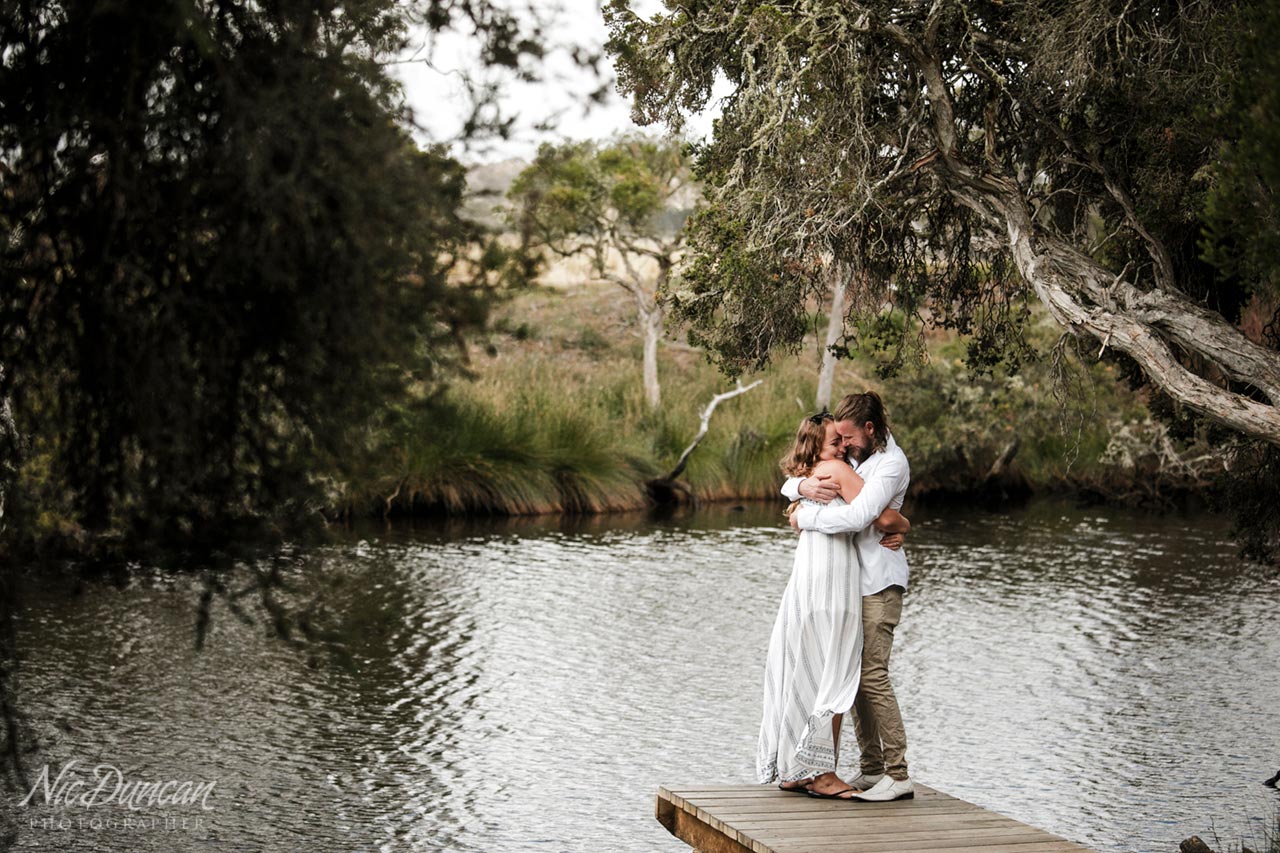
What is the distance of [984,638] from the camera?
13570mm

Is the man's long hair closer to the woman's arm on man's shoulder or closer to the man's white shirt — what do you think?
the man's white shirt

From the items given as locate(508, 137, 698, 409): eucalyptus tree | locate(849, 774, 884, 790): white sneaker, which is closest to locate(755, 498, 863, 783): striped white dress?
locate(849, 774, 884, 790): white sneaker

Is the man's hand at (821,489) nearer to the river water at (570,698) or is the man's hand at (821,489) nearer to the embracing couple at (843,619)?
the embracing couple at (843,619)

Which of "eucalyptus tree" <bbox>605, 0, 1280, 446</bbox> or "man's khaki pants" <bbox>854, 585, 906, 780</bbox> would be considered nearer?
"man's khaki pants" <bbox>854, 585, 906, 780</bbox>

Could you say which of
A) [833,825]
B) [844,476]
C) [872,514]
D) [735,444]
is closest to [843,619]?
[872,514]

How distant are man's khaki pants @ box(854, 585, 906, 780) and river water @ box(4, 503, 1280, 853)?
192 centimetres

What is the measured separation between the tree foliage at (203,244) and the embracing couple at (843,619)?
112 inches

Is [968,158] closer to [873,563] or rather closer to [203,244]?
[873,563]

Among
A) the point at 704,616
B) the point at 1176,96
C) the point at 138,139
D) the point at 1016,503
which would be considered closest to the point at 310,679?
the point at 704,616

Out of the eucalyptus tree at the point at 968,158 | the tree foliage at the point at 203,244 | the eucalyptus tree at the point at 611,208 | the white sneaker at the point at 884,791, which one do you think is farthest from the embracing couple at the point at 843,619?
the eucalyptus tree at the point at 611,208

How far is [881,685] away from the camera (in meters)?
6.29

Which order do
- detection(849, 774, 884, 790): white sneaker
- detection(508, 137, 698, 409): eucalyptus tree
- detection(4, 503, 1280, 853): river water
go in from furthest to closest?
detection(508, 137, 698, 409): eucalyptus tree → detection(4, 503, 1280, 853): river water → detection(849, 774, 884, 790): white sneaker

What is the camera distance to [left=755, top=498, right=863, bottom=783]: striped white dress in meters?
6.23

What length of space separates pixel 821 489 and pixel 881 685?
0.91 metres
